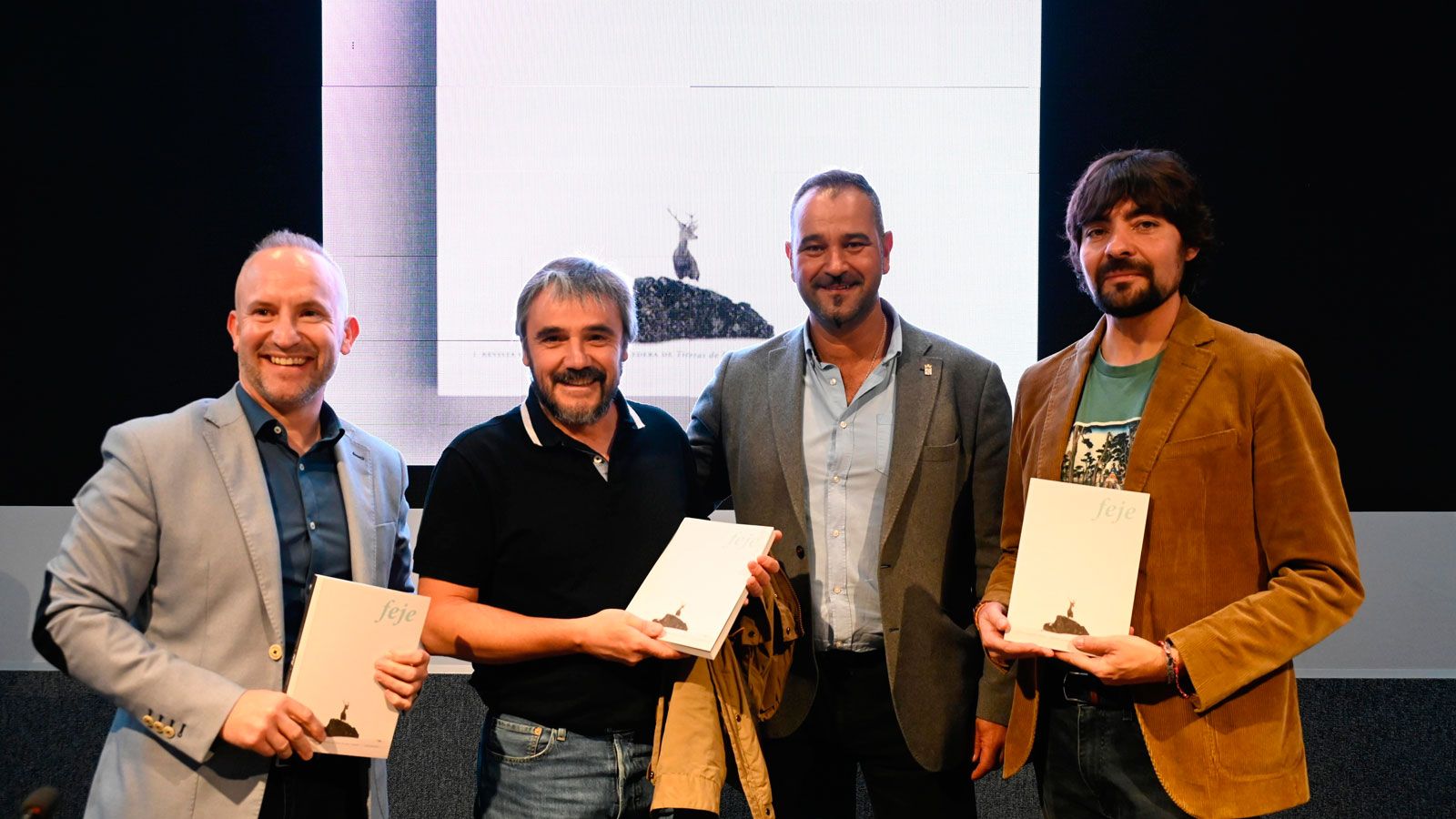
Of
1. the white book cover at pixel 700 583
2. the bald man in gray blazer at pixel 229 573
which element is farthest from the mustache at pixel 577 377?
the bald man in gray blazer at pixel 229 573

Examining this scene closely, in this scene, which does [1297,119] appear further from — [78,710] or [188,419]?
[78,710]

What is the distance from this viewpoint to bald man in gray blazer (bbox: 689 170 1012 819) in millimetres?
2258

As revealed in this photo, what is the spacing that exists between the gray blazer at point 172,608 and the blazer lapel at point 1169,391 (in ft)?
5.50

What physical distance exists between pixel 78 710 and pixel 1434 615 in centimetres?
518

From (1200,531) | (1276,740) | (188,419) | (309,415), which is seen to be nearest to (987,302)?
(1200,531)

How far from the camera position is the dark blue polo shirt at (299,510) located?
1.84m

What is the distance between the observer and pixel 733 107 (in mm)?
3514

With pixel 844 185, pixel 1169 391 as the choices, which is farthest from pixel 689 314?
pixel 1169 391

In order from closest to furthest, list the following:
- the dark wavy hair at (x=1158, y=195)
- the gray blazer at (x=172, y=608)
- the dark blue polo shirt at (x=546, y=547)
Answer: the gray blazer at (x=172, y=608), the dark blue polo shirt at (x=546, y=547), the dark wavy hair at (x=1158, y=195)

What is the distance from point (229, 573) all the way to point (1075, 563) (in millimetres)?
1602

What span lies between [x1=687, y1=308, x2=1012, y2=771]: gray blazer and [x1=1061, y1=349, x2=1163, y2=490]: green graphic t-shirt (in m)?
0.36

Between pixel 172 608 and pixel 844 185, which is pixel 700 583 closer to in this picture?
pixel 172 608

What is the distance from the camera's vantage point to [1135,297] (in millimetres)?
1988

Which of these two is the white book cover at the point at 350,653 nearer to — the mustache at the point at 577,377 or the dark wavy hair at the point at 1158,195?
the mustache at the point at 577,377
